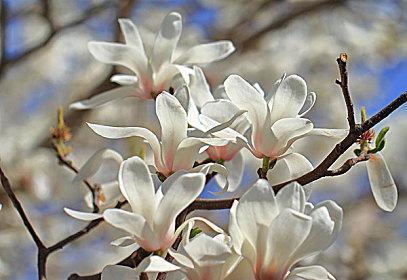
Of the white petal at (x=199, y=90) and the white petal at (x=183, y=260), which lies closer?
the white petal at (x=183, y=260)

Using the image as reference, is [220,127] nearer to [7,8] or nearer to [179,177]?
[179,177]

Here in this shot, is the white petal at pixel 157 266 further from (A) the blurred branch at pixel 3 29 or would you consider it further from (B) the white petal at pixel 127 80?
(A) the blurred branch at pixel 3 29

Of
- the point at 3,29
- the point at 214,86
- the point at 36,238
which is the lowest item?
the point at 214,86

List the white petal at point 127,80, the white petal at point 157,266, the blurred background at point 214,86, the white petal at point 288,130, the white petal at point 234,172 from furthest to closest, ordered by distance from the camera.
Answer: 1. the blurred background at point 214,86
2. the white petal at point 127,80
3. the white petal at point 234,172
4. the white petal at point 288,130
5. the white petal at point 157,266

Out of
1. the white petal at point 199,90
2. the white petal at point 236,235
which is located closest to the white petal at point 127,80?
the white petal at point 199,90

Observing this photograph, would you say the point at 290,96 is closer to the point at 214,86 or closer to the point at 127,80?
the point at 127,80

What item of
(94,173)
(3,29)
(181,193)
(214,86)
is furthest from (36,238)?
(214,86)
